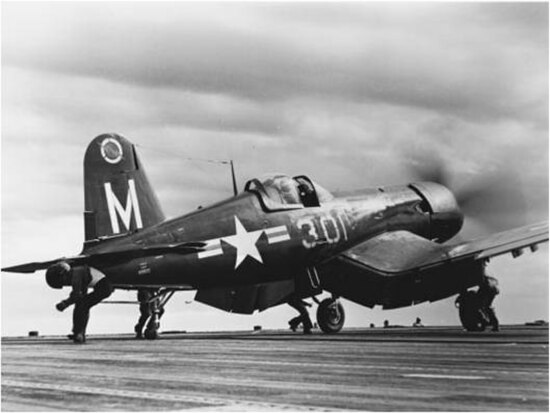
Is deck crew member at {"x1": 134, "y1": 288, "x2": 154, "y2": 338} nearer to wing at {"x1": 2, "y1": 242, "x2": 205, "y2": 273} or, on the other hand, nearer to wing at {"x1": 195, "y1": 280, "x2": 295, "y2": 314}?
wing at {"x1": 195, "y1": 280, "x2": 295, "y2": 314}

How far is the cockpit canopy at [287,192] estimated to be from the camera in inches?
790

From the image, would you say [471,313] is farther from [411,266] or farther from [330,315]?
[330,315]

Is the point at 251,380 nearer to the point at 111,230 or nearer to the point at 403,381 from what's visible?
the point at 403,381

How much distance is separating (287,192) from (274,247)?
1.57 m

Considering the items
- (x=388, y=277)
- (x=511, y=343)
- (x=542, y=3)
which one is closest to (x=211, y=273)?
(x=388, y=277)

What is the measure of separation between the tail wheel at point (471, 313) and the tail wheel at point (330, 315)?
297 cm

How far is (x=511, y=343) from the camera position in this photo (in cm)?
1438

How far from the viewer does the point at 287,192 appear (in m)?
20.5

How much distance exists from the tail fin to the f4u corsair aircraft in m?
0.03

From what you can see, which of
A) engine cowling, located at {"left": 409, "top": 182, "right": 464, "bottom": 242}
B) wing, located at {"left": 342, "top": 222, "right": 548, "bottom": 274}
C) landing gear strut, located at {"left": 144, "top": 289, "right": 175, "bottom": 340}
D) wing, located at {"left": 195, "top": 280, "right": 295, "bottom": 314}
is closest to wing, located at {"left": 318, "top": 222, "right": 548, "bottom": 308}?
wing, located at {"left": 342, "top": 222, "right": 548, "bottom": 274}

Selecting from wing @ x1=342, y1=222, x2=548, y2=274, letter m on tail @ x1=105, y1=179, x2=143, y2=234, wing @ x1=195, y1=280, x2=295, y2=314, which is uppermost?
letter m on tail @ x1=105, y1=179, x2=143, y2=234

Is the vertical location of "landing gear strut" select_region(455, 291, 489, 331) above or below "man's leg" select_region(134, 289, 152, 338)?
below

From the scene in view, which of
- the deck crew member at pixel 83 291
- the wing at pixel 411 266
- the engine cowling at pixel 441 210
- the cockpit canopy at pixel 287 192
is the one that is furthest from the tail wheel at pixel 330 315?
the deck crew member at pixel 83 291

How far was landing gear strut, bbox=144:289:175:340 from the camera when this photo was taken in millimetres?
22016
